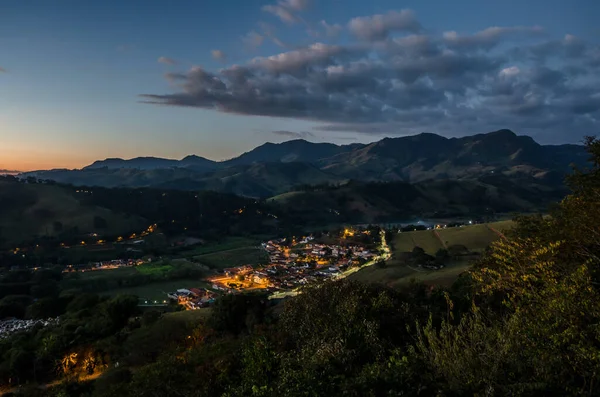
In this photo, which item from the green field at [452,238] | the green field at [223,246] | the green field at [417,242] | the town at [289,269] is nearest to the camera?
the town at [289,269]

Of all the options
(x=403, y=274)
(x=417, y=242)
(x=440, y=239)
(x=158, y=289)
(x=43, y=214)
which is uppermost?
(x=43, y=214)

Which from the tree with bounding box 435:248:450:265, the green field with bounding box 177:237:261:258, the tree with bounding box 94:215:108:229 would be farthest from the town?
the tree with bounding box 94:215:108:229

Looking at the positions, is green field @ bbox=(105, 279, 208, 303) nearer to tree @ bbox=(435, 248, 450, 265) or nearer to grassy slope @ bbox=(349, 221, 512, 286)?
grassy slope @ bbox=(349, 221, 512, 286)

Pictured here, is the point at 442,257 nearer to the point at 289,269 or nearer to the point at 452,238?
the point at 452,238

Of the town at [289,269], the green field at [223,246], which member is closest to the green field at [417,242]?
the town at [289,269]

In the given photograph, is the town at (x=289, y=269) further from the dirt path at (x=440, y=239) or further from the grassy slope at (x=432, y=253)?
the dirt path at (x=440, y=239)

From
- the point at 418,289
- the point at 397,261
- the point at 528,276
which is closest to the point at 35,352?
the point at 418,289

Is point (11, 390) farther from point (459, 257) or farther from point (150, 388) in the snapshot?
point (459, 257)

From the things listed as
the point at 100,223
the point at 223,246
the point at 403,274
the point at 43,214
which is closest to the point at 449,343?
the point at 403,274
